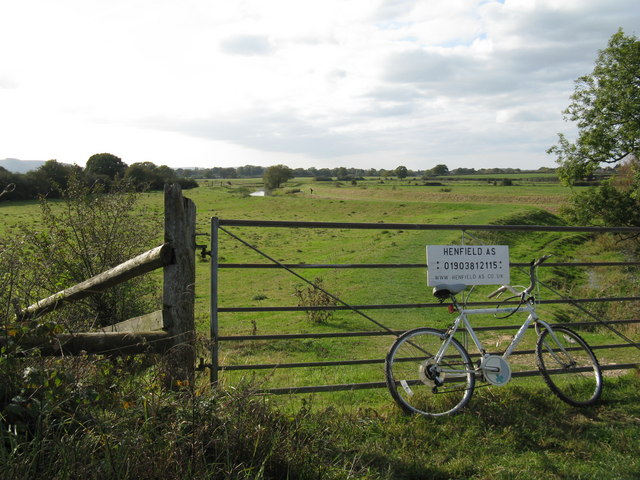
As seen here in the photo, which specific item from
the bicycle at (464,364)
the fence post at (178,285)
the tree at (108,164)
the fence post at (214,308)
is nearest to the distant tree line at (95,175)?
the tree at (108,164)

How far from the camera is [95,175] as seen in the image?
14312 millimetres

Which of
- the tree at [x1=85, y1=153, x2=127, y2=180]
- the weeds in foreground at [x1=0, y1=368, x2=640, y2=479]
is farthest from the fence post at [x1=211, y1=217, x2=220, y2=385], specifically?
the tree at [x1=85, y1=153, x2=127, y2=180]

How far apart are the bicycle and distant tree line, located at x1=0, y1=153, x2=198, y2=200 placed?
4.59 meters

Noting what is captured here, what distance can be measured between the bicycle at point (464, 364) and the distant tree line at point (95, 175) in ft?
15.1

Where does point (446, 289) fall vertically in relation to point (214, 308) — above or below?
above

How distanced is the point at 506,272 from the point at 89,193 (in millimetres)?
7718

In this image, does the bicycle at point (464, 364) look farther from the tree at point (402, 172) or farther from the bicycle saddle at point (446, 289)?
the tree at point (402, 172)

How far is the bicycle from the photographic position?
509 centimetres

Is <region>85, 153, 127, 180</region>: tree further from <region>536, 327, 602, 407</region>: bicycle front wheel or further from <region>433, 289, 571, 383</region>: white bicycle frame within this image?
<region>536, 327, 602, 407</region>: bicycle front wheel

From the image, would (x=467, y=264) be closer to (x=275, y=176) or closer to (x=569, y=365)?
(x=569, y=365)

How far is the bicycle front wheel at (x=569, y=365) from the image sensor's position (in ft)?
17.8

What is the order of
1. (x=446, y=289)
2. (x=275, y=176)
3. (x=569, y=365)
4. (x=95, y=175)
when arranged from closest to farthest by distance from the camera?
(x=446, y=289) → (x=569, y=365) → (x=95, y=175) → (x=275, y=176)

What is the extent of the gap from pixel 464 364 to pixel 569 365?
122cm

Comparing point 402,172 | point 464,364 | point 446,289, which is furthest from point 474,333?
point 402,172
